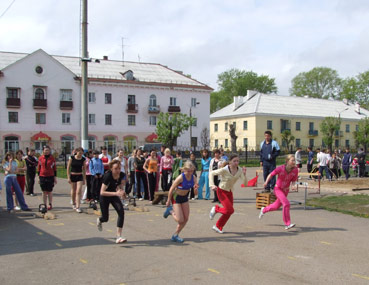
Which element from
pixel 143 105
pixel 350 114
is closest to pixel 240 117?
pixel 143 105

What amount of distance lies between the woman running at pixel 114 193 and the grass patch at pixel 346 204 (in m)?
6.74

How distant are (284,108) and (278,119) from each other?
10.3 feet

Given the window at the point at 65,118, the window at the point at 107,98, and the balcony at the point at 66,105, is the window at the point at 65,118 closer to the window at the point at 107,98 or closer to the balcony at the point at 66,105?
the balcony at the point at 66,105

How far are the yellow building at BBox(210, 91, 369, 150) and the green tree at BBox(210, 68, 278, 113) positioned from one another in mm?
19255

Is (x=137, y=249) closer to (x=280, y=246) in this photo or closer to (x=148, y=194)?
(x=280, y=246)

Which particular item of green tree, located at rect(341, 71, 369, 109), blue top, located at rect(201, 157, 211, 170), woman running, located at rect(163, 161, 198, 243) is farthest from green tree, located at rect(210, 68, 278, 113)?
woman running, located at rect(163, 161, 198, 243)

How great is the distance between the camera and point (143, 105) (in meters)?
61.0

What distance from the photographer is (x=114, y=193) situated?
26.7 ft

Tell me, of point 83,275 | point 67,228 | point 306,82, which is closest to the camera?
point 83,275

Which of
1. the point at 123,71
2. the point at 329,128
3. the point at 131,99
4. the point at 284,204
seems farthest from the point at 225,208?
the point at 329,128

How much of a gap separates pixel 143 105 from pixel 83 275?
55522 millimetres

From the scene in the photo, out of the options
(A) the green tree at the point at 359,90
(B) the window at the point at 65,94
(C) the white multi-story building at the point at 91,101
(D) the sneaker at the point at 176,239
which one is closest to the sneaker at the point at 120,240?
(D) the sneaker at the point at 176,239

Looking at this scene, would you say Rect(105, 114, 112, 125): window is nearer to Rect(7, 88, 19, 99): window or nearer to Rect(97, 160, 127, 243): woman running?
Rect(7, 88, 19, 99): window

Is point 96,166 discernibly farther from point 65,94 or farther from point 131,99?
point 131,99
